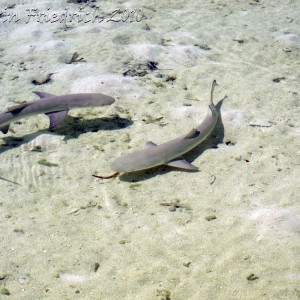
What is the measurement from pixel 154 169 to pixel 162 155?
0.24 metres

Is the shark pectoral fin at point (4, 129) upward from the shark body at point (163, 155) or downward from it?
upward

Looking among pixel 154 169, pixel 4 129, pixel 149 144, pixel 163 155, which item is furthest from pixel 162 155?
pixel 4 129

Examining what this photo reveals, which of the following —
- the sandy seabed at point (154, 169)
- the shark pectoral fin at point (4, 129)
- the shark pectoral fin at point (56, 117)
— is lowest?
the sandy seabed at point (154, 169)

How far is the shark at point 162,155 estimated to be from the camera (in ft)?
17.5

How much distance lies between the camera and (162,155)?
5.46 metres

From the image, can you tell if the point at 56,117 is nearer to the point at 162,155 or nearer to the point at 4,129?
the point at 4,129

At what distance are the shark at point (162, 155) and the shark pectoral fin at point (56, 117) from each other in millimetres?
1147

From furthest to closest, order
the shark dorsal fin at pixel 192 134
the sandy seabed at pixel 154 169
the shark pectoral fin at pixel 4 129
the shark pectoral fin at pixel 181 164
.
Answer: the shark pectoral fin at pixel 4 129 < the shark dorsal fin at pixel 192 134 < the shark pectoral fin at pixel 181 164 < the sandy seabed at pixel 154 169

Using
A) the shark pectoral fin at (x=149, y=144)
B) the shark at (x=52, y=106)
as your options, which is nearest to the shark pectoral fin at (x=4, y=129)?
the shark at (x=52, y=106)

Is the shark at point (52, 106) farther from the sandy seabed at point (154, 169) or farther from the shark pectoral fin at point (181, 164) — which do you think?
the shark pectoral fin at point (181, 164)

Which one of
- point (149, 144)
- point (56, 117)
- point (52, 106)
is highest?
point (52, 106)

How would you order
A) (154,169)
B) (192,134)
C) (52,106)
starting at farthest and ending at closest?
(52,106) < (192,134) < (154,169)

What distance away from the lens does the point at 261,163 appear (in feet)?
18.7

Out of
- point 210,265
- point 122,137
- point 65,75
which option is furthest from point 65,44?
point 210,265
